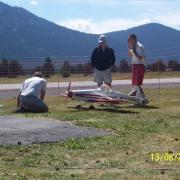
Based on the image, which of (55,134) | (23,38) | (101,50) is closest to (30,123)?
(55,134)

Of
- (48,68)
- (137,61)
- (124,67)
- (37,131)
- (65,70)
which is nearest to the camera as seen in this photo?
(37,131)

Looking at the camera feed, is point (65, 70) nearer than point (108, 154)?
No

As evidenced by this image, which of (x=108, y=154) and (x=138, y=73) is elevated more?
(x=138, y=73)

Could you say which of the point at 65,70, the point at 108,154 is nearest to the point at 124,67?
the point at 65,70

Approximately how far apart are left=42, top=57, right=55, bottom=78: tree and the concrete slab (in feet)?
95.8

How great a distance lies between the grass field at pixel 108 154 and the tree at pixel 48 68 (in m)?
29.1

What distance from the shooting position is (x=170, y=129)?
503 inches

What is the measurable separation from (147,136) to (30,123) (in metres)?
2.86
